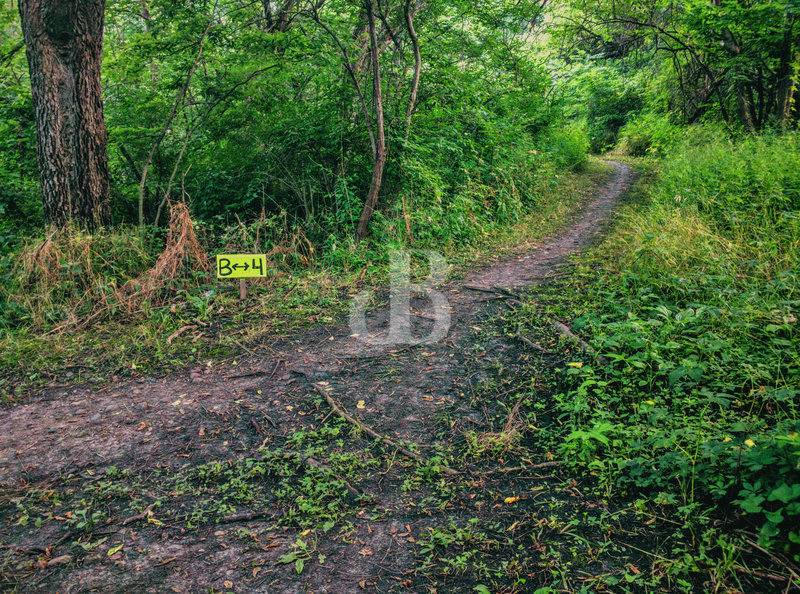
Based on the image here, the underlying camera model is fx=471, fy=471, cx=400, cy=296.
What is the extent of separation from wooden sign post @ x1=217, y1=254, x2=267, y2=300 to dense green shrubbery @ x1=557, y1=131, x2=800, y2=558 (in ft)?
10.8

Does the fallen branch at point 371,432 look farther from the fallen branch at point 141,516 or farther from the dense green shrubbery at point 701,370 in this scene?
the fallen branch at point 141,516

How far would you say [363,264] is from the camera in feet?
21.6

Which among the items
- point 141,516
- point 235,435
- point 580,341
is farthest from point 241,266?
point 580,341

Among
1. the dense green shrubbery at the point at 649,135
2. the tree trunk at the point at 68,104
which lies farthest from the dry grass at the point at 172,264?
the dense green shrubbery at the point at 649,135

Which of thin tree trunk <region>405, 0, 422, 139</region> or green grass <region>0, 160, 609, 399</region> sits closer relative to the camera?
green grass <region>0, 160, 609, 399</region>

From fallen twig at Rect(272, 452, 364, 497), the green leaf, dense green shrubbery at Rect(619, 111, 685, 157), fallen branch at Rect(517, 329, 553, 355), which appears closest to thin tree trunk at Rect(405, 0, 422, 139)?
fallen branch at Rect(517, 329, 553, 355)

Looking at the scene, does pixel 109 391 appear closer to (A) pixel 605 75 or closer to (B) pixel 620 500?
(B) pixel 620 500

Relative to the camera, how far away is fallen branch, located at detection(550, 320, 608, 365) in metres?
3.57

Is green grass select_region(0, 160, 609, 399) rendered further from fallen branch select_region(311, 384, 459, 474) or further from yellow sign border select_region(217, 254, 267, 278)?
fallen branch select_region(311, 384, 459, 474)

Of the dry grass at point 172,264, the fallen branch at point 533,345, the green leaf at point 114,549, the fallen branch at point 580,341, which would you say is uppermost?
the dry grass at point 172,264

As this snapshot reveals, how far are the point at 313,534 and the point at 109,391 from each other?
243cm

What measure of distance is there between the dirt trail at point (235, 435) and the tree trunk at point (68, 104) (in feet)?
10.6

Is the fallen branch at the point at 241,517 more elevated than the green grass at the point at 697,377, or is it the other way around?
the green grass at the point at 697,377

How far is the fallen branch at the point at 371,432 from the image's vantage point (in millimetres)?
2965
